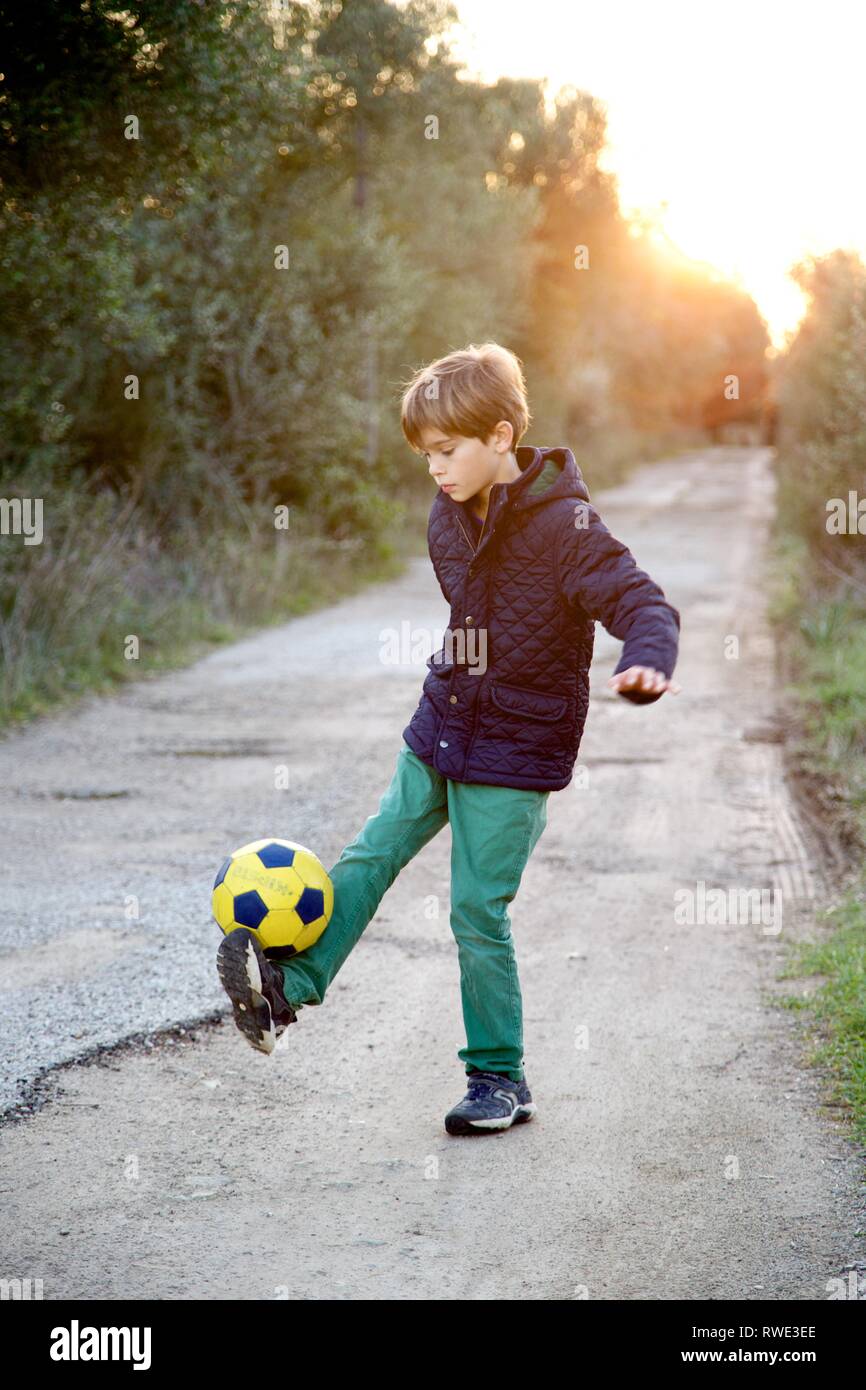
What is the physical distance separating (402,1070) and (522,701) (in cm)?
130

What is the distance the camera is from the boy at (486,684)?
3.44 metres

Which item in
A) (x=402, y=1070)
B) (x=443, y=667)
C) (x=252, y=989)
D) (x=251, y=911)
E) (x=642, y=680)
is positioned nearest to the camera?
(x=642, y=680)

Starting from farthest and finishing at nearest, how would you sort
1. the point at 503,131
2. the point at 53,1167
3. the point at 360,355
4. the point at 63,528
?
the point at 503,131 < the point at 360,355 < the point at 63,528 < the point at 53,1167

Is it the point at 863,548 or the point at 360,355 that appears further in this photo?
the point at 360,355

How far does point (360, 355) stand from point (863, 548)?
6.64 meters

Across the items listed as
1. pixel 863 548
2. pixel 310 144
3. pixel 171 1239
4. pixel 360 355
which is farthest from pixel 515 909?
pixel 310 144

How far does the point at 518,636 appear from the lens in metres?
3.52

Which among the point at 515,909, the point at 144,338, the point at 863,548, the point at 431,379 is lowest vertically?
the point at 515,909

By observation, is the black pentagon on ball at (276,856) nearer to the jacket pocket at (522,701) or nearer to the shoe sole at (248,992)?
the shoe sole at (248,992)

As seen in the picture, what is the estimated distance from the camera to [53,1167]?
11.2ft

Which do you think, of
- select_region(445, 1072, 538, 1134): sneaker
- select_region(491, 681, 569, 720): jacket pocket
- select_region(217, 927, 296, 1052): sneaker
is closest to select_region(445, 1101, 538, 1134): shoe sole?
select_region(445, 1072, 538, 1134): sneaker

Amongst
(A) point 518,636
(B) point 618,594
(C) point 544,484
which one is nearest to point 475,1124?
(A) point 518,636

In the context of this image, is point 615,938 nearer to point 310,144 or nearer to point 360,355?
point 360,355

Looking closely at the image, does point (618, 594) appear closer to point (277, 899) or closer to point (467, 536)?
point (467, 536)
